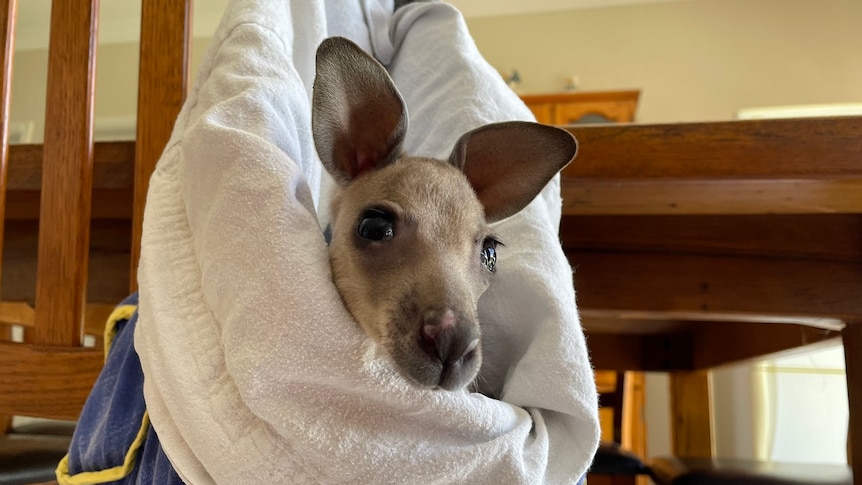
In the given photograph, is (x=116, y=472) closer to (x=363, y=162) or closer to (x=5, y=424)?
(x=363, y=162)

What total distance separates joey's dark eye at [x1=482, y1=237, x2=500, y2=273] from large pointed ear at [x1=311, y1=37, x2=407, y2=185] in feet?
0.48

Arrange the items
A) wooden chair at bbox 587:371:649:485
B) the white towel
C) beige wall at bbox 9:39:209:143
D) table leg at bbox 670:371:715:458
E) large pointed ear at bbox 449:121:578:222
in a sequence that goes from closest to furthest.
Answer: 1. the white towel
2. large pointed ear at bbox 449:121:578:222
3. wooden chair at bbox 587:371:649:485
4. table leg at bbox 670:371:715:458
5. beige wall at bbox 9:39:209:143

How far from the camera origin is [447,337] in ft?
1.70

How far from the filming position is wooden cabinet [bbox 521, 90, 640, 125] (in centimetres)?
386

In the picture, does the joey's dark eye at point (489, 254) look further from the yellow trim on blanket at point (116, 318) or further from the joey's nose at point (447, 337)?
the yellow trim on blanket at point (116, 318)

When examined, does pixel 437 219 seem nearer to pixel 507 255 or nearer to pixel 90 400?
pixel 507 255

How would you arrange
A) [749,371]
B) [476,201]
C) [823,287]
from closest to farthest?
[476,201]
[823,287]
[749,371]

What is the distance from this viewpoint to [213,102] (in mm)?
654

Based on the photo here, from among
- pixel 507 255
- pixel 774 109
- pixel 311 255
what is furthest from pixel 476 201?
pixel 774 109

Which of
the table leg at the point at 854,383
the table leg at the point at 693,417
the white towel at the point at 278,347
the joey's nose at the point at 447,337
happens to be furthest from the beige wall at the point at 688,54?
the joey's nose at the point at 447,337

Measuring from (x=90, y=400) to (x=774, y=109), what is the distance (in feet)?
13.3

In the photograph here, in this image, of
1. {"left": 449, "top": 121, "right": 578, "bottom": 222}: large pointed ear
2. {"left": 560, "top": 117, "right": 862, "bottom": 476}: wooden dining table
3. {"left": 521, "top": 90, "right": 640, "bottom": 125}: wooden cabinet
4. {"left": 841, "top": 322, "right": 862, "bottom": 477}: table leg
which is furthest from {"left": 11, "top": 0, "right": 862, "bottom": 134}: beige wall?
{"left": 449, "top": 121, "right": 578, "bottom": 222}: large pointed ear

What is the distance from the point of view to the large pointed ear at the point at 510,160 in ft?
2.45

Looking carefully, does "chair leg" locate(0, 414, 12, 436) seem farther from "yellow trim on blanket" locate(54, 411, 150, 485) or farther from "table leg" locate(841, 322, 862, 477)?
"table leg" locate(841, 322, 862, 477)
